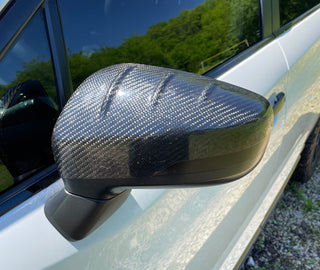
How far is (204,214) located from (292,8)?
1556mm

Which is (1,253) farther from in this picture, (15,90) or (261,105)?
(261,105)

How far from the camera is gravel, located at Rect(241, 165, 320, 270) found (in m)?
2.48

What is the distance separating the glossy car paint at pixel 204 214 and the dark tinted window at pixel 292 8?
83 mm

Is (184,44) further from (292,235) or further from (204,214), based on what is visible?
(292,235)

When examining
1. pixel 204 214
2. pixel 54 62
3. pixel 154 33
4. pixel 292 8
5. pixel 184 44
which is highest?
pixel 54 62

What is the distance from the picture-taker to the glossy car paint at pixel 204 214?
0.89 m

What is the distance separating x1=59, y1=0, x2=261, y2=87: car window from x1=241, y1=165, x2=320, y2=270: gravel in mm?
1462

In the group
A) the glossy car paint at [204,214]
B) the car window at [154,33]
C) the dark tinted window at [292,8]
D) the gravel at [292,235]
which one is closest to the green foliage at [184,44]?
the car window at [154,33]

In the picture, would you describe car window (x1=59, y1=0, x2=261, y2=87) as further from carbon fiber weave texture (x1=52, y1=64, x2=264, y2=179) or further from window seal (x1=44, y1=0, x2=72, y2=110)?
carbon fiber weave texture (x1=52, y1=64, x2=264, y2=179)

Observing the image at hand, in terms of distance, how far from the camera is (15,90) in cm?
100

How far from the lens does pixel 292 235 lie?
270 cm

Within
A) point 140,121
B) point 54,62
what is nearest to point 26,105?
point 54,62

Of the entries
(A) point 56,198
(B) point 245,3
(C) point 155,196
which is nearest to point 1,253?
(A) point 56,198

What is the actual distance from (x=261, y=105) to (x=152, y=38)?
0.69 m
